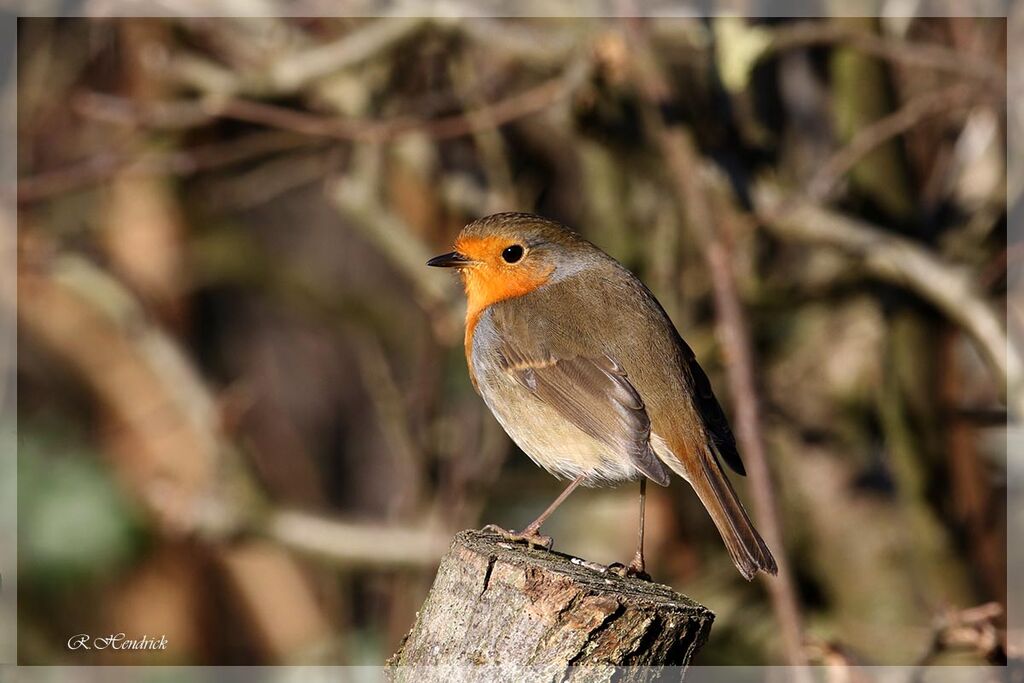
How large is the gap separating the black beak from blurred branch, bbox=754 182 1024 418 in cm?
114

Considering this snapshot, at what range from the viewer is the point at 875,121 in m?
4.33

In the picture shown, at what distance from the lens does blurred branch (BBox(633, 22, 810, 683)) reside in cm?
318

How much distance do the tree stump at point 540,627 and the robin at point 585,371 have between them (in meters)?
0.56

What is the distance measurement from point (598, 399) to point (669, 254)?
1.54 metres

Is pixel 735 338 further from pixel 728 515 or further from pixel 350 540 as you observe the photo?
pixel 350 540

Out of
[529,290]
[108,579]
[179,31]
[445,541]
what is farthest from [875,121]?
[108,579]

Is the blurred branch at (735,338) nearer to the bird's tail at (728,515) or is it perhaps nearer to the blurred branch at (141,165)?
the bird's tail at (728,515)

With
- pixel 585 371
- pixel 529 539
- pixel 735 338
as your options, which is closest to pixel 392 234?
pixel 735 338

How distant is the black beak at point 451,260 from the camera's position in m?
3.24

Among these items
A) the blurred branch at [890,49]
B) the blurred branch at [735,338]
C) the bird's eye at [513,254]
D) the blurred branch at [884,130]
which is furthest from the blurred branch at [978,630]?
the blurred branch at [890,49]

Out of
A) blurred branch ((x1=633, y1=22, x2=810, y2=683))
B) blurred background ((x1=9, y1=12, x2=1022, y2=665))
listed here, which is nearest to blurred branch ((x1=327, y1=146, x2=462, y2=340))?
blurred background ((x1=9, y1=12, x2=1022, y2=665))

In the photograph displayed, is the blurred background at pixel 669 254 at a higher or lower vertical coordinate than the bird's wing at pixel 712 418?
higher

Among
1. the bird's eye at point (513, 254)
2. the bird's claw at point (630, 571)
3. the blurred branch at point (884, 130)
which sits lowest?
the bird's claw at point (630, 571)
